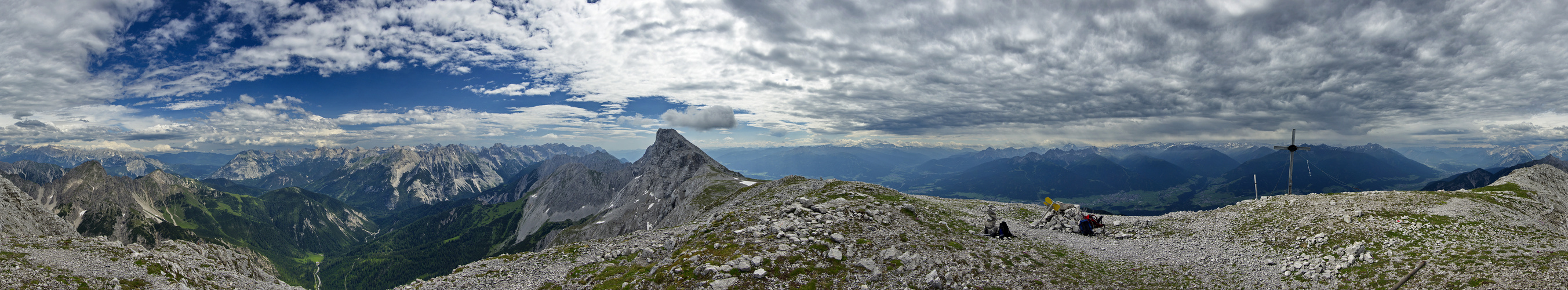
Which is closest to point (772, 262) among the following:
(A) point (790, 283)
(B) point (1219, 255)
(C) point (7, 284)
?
(A) point (790, 283)

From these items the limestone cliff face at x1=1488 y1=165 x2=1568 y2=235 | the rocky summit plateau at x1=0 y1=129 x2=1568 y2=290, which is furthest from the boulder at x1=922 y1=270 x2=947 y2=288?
the limestone cliff face at x1=1488 y1=165 x2=1568 y2=235

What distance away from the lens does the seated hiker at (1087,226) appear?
41.0 m

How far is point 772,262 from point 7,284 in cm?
4412

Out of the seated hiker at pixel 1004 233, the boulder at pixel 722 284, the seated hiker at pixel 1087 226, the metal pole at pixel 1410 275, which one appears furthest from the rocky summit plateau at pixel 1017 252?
the seated hiker at pixel 1087 226

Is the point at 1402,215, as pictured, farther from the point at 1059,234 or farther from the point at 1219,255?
the point at 1059,234

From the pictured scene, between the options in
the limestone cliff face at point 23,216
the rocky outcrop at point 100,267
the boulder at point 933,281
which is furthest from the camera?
the limestone cliff face at point 23,216

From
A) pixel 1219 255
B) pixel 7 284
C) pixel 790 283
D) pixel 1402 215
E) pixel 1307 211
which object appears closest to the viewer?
pixel 790 283

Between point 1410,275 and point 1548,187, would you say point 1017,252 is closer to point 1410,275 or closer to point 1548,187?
point 1410,275

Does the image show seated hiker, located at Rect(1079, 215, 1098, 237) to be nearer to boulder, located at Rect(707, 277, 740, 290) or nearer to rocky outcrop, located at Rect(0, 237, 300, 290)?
boulder, located at Rect(707, 277, 740, 290)

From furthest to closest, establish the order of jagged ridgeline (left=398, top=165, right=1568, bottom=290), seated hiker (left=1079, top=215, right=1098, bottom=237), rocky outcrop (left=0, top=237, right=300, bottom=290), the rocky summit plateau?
seated hiker (left=1079, top=215, right=1098, bottom=237) → rocky outcrop (left=0, top=237, right=300, bottom=290) → the rocky summit plateau → jagged ridgeline (left=398, top=165, right=1568, bottom=290)

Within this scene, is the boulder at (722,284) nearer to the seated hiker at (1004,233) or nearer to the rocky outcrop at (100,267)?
the seated hiker at (1004,233)

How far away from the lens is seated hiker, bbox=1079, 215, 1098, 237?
4100cm

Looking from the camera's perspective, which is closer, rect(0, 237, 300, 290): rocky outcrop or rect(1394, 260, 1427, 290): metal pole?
rect(1394, 260, 1427, 290): metal pole

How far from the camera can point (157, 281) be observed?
3159 cm
